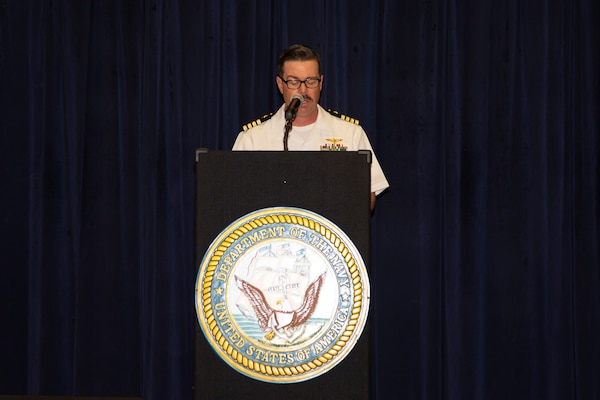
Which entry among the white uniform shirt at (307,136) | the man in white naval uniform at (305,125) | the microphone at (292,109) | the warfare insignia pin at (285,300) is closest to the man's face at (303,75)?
the man in white naval uniform at (305,125)

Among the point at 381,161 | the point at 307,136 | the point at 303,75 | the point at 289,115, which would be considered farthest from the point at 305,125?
the point at 289,115

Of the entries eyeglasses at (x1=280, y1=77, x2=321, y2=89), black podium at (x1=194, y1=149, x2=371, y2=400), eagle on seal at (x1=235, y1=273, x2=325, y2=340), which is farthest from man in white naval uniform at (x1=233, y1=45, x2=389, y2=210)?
eagle on seal at (x1=235, y1=273, x2=325, y2=340)

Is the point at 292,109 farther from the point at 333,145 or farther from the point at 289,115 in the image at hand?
the point at 333,145

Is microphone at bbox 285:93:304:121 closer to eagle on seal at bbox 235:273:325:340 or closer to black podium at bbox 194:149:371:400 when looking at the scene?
black podium at bbox 194:149:371:400

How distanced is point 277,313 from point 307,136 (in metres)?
1.29

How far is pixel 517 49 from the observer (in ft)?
11.7

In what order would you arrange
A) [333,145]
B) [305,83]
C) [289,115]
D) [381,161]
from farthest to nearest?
[381,161]
[333,145]
[305,83]
[289,115]

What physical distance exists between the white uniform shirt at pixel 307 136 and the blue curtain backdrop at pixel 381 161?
27.5 inches

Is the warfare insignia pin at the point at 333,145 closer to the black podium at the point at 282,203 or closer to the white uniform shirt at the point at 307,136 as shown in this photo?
the white uniform shirt at the point at 307,136

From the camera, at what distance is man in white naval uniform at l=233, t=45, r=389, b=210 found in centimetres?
264

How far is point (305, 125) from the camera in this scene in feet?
9.29

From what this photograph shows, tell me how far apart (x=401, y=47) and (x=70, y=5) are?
5.36ft

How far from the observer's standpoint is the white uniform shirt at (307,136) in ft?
9.23

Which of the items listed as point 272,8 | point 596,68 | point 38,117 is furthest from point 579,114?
point 38,117
